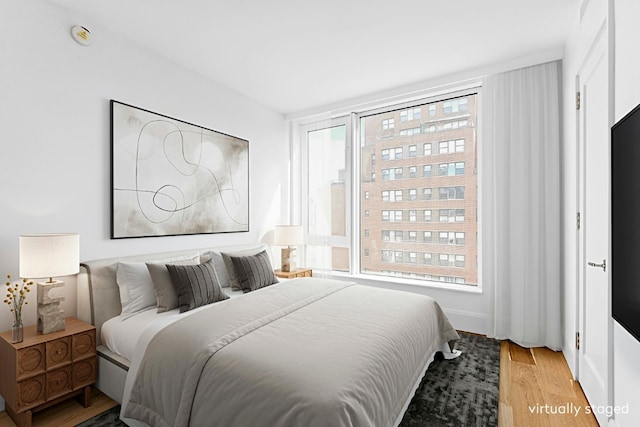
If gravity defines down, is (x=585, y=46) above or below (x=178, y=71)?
below

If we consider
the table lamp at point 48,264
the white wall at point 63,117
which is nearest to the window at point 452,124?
the white wall at point 63,117

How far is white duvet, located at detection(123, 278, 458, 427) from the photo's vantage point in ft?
4.47

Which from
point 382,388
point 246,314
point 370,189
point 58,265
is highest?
point 370,189

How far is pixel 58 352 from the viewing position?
2.02 m

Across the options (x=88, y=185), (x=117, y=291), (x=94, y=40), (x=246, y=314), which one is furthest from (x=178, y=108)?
(x=246, y=314)

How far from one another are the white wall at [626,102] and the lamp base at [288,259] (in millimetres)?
3198

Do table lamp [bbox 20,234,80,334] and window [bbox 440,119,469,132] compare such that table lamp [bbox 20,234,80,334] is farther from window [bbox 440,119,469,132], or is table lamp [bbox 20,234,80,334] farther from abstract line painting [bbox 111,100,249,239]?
window [bbox 440,119,469,132]

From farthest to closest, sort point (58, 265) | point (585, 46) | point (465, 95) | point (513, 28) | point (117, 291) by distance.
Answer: point (465, 95) < point (513, 28) < point (117, 291) < point (585, 46) < point (58, 265)

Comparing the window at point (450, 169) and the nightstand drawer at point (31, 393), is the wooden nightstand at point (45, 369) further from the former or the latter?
the window at point (450, 169)

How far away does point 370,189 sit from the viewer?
4.35m

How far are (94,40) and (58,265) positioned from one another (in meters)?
1.77

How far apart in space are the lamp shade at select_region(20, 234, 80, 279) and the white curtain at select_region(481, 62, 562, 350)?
3604 millimetres

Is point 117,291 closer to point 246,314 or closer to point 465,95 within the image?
point 246,314

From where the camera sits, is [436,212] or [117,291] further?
[436,212]
